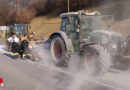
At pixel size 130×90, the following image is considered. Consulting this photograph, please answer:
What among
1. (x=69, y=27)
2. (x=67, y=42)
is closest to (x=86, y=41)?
(x=67, y=42)

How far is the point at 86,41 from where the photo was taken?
7.73 meters

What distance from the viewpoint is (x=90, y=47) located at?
272 inches

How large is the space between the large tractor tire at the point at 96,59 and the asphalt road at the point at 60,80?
1.01ft

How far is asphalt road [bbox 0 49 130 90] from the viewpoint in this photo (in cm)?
587

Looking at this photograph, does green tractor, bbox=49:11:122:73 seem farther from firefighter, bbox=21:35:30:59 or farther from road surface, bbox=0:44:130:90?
firefighter, bbox=21:35:30:59

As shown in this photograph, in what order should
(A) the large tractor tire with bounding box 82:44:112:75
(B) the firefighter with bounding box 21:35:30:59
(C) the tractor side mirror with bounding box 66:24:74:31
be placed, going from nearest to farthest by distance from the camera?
(A) the large tractor tire with bounding box 82:44:112:75 → (C) the tractor side mirror with bounding box 66:24:74:31 → (B) the firefighter with bounding box 21:35:30:59

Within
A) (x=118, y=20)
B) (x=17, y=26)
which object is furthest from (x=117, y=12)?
(x=17, y=26)

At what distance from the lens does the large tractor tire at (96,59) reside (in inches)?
257

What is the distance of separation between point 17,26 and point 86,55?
10.8 m

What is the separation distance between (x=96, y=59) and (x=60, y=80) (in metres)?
1.35

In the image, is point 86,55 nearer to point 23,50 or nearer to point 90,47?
point 90,47

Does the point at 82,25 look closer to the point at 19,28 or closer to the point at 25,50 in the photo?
the point at 25,50

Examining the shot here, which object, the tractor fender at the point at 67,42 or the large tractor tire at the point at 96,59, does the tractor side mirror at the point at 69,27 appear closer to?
the tractor fender at the point at 67,42

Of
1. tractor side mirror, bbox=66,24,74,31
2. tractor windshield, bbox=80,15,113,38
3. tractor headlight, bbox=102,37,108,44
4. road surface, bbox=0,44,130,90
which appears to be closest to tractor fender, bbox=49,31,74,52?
tractor side mirror, bbox=66,24,74,31
